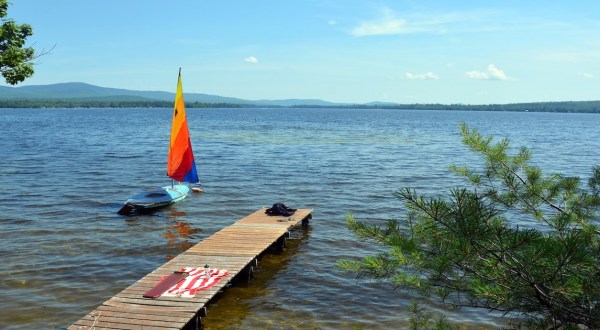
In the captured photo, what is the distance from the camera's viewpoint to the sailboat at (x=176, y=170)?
28.3 metres

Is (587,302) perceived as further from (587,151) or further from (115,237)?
(587,151)

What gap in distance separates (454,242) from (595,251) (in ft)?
5.23

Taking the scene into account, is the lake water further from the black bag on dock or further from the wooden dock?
the black bag on dock

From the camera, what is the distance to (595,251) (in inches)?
220

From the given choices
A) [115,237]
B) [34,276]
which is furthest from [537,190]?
[115,237]

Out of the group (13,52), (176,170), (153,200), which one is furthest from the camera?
(176,170)

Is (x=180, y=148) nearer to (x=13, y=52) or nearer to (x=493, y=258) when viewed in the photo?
(x=13, y=52)

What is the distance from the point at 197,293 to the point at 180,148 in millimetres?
18541

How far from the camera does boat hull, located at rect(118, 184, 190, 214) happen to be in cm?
2777

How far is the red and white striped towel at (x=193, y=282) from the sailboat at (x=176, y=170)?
13.0 metres

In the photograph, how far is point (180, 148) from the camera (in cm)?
3150

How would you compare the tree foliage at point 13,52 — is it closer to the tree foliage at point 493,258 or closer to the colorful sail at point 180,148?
the tree foliage at point 493,258

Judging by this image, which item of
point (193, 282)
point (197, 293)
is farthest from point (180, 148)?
point (197, 293)

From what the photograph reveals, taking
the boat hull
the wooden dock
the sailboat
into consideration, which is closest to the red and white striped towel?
the wooden dock
